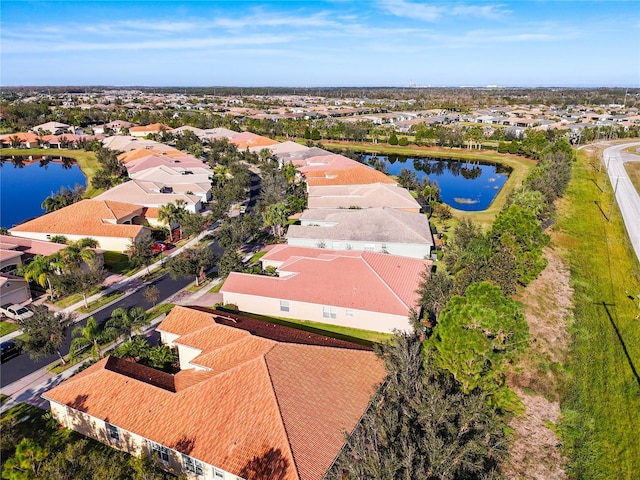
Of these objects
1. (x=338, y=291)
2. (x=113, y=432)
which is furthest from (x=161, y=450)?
(x=338, y=291)

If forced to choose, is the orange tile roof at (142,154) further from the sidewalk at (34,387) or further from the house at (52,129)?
the sidewalk at (34,387)

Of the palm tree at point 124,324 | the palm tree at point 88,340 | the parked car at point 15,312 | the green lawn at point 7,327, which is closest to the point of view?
the palm tree at point 88,340

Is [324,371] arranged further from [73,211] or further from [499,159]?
[499,159]

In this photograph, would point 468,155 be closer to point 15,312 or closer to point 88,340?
point 88,340

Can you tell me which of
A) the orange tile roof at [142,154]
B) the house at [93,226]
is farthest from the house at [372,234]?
the orange tile roof at [142,154]

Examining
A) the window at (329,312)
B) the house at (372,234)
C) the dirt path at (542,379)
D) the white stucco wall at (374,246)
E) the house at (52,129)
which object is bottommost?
the dirt path at (542,379)
